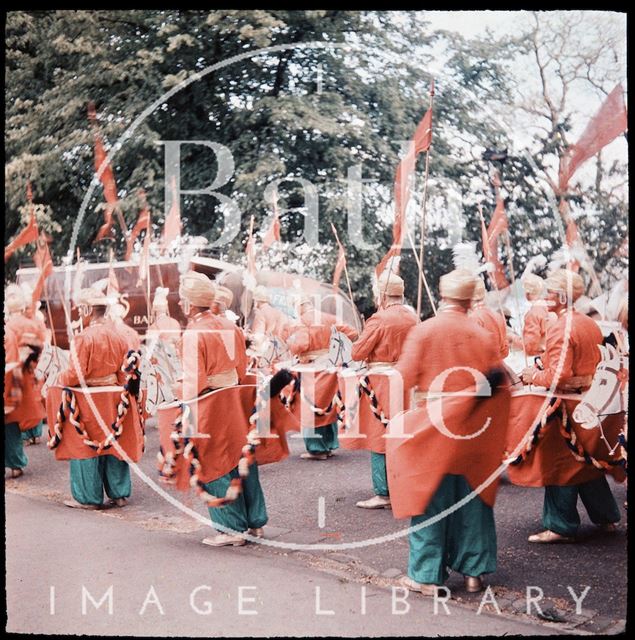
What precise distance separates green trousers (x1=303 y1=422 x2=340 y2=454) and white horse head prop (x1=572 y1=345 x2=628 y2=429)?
3444 millimetres

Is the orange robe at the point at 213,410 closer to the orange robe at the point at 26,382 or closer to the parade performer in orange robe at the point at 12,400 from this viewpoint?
the parade performer in orange robe at the point at 12,400

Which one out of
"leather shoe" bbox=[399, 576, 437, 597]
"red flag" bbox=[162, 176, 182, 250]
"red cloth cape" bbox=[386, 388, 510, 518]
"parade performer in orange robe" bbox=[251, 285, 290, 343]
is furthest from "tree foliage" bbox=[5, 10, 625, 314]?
"leather shoe" bbox=[399, 576, 437, 597]

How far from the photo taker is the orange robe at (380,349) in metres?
6.28

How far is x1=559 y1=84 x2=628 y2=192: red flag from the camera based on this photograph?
15.3 ft

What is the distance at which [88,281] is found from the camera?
13.2 meters

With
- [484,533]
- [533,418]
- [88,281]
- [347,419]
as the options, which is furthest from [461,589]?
[88,281]

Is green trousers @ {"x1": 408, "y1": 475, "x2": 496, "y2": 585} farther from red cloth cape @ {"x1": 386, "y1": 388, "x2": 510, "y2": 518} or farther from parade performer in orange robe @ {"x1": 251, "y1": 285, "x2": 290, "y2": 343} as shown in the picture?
parade performer in orange robe @ {"x1": 251, "y1": 285, "x2": 290, "y2": 343}

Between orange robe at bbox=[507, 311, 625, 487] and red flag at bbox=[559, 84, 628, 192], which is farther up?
red flag at bbox=[559, 84, 628, 192]

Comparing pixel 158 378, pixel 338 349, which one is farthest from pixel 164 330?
pixel 338 349

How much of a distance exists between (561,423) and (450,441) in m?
1.23

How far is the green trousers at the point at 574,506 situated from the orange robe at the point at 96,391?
11.3ft

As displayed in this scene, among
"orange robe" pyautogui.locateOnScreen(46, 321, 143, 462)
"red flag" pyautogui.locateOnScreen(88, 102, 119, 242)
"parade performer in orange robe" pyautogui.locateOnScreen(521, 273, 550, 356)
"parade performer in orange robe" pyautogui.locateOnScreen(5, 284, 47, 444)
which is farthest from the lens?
"red flag" pyautogui.locateOnScreen(88, 102, 119, 242)

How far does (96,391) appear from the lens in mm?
6395

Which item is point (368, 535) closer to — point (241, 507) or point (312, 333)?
point (241, 507)
